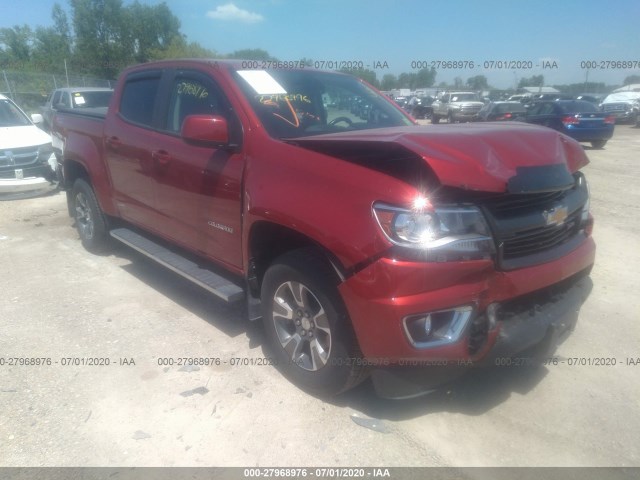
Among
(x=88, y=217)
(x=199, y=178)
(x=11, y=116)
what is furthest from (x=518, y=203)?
(x=11, y=116)

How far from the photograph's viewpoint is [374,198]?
2.35 metres

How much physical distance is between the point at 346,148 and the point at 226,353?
1822 mm

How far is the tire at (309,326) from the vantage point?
2.63m

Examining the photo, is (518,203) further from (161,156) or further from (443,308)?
(161,156)

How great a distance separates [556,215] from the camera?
264 centimetres

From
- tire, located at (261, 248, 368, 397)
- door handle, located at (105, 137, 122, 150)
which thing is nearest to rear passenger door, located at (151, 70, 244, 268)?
tire, located at (261, 248, 368, 397)

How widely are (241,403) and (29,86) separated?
27754 millimetres

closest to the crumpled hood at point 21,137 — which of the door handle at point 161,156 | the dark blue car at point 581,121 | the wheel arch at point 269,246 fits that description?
the door handle at point 161,156

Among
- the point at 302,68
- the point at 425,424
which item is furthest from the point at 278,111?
the point at 425,424

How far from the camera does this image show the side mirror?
3.07m

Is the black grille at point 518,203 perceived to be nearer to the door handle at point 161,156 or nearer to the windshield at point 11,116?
the door handle at point 161,156

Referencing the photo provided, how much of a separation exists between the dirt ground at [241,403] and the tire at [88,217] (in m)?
1.12

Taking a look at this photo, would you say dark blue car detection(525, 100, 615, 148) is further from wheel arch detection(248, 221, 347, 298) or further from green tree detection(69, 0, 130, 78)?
green tree detection(69, 0, 130, 78)

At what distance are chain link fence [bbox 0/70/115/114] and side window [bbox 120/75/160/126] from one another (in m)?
20.4
